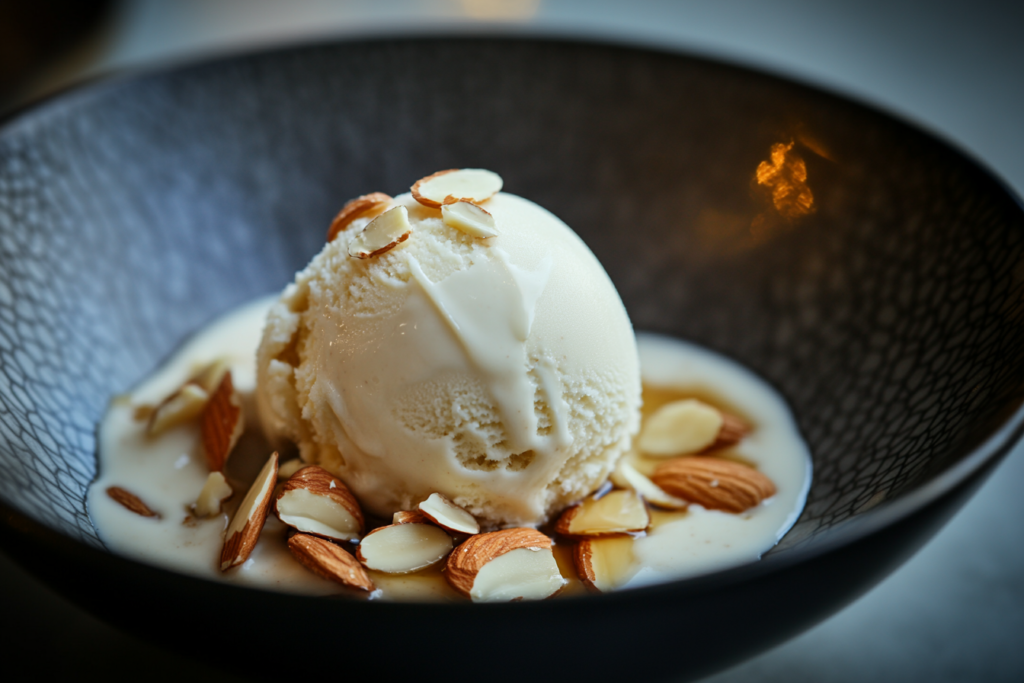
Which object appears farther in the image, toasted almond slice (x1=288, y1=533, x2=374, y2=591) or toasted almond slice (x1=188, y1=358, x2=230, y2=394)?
toasted almond slice (x1=188, y1=358, x2=230, y2=394)

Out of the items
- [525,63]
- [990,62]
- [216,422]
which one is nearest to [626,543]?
[216,422]

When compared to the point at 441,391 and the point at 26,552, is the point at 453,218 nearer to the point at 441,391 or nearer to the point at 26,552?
the point at 441,391

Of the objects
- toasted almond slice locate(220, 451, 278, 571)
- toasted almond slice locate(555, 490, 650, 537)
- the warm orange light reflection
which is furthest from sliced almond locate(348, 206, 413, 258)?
the warm orange light reflection

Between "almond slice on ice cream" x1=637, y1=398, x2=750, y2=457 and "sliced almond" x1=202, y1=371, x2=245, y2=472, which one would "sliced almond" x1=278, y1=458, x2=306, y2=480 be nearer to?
"sliced almond" x1=202, y1=371, x2=245, y2=472

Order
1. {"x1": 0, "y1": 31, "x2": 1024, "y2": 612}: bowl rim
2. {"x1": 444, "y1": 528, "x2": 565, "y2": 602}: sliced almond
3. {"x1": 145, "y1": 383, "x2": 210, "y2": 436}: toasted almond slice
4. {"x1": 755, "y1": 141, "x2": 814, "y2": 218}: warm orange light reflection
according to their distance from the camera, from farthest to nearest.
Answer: {"x1": 755, "y1": 141, "x2": 814, "y2": 218}: warm orange light reflection
{"x1": 145, "y1": 383, "x2": 210, "y2": 436}: toasted almond slice
{"x1": 444, "y1": 528, "x2": 565, "y2": 602}: sliced almond
{"x1": 0, "y1": 31, "x2": 1024, "y2": 612}: bowl rim

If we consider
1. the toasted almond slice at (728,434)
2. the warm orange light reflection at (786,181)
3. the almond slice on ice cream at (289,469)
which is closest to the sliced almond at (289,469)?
the almond slice on ice cream at (289,469)

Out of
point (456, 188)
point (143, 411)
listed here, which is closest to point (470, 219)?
point (456, 188)

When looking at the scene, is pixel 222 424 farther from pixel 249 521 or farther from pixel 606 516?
pixel 606 516

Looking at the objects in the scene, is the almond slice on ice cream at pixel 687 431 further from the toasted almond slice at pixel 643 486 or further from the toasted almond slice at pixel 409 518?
the toasted almond slice at pixel 409 518
